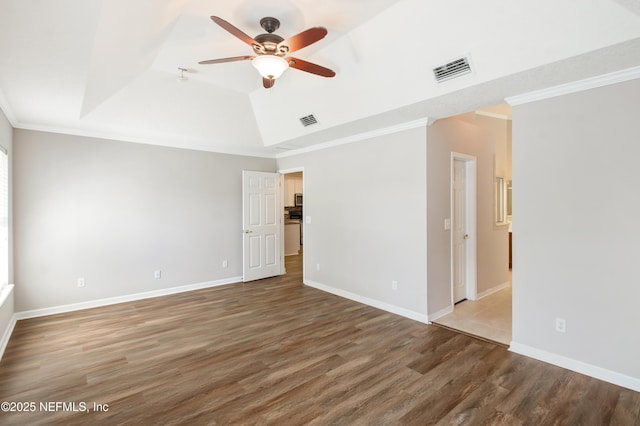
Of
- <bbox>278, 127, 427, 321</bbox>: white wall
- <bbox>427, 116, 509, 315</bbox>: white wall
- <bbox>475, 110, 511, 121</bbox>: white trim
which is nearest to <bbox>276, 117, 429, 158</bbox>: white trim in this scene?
<bbox>278, 127, 427, 321</bbox>: white wall

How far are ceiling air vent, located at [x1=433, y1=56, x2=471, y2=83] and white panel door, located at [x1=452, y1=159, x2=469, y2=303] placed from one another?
5.99ft

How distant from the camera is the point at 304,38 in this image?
2256mm

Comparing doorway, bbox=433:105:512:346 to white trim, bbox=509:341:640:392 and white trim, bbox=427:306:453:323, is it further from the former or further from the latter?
white trim, bbox=509:341:640:392

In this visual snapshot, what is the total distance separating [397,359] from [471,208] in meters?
2.70

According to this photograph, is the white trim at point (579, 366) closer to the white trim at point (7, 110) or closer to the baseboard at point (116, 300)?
the baseboard at point (116, 300)

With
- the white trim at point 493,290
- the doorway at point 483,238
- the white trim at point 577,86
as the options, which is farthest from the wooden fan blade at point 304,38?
the white trim at point 493,290

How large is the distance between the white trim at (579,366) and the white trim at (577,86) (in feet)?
7.82

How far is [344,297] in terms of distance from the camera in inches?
191

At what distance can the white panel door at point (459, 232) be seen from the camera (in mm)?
4402

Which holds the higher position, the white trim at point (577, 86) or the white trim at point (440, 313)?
the white trim at point (577, 86)

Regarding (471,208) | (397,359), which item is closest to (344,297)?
(397,359)

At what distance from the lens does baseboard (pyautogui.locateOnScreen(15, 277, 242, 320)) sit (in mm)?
4082

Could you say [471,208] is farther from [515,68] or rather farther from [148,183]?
[148,183]

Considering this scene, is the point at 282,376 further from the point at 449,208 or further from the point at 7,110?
the point at 7,110
